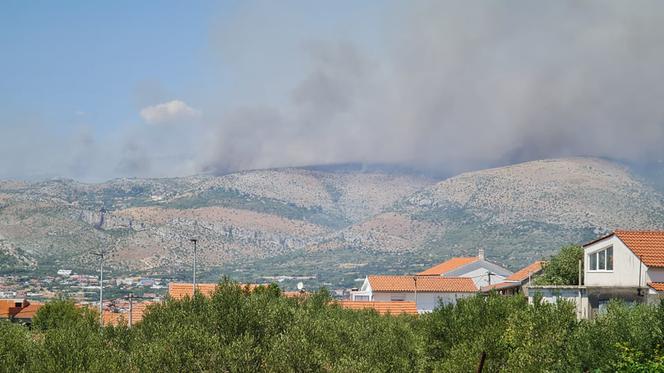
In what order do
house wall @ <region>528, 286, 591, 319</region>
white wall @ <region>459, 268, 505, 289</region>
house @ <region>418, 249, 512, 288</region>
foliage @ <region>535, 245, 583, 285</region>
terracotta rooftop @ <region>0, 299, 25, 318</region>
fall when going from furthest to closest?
1. house @ <region>418, 249, 512, 288</region>
2. white wall @ <region>459, 268, 505, 289</region>
3. terracotta rooftop @ <region>0, 299, 25, 318</region>
4. foliage @ <region>535, 245, 583, 285</region>
5. house wall @ <region>528, 286, 591, 319</region>

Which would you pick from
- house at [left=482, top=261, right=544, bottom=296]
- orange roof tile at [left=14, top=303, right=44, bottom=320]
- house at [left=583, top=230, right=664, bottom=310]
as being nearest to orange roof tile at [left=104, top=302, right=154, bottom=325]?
orange roof tile at [left=14, top=303, right=44, bottom=320]

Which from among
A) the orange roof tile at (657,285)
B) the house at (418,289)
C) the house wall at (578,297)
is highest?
the orange roof tile at (657,285)

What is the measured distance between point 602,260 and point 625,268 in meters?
2.64

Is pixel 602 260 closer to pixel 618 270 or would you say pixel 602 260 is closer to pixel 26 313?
pixel 618 270

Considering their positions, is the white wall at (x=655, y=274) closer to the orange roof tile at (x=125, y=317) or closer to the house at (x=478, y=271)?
the orange roof tile at (x=125, y=317)

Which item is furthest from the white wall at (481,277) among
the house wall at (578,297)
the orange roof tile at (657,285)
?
the orange roof tile at (657,285)

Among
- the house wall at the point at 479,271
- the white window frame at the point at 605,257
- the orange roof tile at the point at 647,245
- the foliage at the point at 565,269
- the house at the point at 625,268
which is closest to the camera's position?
the house at the point at 625,268

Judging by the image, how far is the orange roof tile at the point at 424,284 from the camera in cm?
10626

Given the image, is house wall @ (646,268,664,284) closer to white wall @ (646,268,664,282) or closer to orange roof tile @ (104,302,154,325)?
white wall @ (646,268,664,282)

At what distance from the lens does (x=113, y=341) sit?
47.2 metres

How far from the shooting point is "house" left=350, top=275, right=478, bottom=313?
348 ft

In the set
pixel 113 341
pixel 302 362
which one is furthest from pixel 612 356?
pixel 113 341

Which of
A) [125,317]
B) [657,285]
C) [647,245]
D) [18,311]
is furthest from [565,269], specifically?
[18,311]

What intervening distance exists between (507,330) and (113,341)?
66.1 feet
